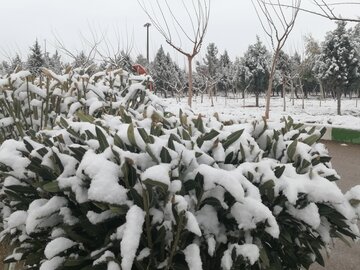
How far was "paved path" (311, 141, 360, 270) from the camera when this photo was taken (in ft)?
10.3

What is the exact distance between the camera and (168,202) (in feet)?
4.73

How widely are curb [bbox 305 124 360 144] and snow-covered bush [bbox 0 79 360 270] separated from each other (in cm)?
674

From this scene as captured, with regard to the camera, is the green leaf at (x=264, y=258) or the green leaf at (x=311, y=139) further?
the green leaf at (x=311, y=139)

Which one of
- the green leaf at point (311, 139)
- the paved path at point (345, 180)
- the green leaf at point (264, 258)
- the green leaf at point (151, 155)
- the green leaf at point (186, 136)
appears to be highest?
the green leaf at point (186, 136)

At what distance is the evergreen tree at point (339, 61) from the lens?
23.2 m

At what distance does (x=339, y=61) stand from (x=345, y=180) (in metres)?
19.9

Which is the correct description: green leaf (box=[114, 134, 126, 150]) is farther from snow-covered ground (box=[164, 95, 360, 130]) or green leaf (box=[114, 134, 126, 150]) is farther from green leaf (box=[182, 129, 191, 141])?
snow-covered ground (box=[164, 95, 360, 130])

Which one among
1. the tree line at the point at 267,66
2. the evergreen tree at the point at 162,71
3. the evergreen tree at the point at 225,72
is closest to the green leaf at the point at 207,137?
the tree line at the point at 267,66

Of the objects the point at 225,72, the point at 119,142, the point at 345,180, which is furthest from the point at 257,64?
the point at 119,142

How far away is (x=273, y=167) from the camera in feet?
5.49

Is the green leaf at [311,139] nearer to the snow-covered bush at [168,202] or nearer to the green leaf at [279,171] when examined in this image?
the snow-covered bush at [168,202]

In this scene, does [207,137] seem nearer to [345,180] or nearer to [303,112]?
[345,180]

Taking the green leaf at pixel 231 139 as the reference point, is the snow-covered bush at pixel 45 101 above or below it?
above

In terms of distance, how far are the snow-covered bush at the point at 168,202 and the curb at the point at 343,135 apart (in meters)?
6.74
